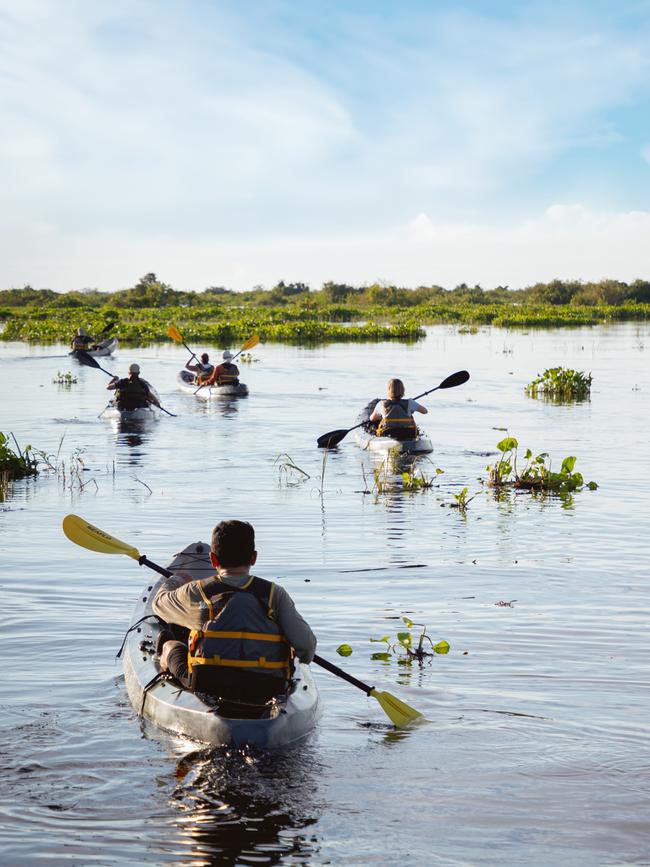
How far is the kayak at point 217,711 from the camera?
19.0 ft

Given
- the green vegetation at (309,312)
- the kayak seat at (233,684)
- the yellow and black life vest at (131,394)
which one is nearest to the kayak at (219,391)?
the yellow and black life vest at (131,394)

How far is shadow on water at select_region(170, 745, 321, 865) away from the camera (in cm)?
500

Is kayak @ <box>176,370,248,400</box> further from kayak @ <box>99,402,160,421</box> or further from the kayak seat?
the kayak seat

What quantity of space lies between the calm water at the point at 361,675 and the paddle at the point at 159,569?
0.11 metres

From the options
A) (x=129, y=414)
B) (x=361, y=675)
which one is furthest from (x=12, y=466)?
(x=361, y=675)

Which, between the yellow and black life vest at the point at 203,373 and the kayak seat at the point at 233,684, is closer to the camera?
the kayak seat at the point at 233,684

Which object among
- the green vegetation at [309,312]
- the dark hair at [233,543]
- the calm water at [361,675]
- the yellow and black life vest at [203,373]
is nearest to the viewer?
the calm water at [361,675]

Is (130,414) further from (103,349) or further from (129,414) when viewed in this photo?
(103,349)

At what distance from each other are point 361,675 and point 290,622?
5.46 feet

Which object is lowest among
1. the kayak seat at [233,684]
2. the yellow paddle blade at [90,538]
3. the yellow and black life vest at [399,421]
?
the kayak seat at [233,684]

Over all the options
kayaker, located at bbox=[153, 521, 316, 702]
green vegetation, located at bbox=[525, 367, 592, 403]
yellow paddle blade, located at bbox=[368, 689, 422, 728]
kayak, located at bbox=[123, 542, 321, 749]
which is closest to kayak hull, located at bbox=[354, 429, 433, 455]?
green vegetation, located at bbox=[525, 367, 592, 403]

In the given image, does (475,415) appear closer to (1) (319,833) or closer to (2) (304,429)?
(2) (304,429)

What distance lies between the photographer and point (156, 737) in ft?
20.3

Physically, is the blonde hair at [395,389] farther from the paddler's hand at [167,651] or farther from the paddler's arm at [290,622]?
the paddler's arm at [290,622]
